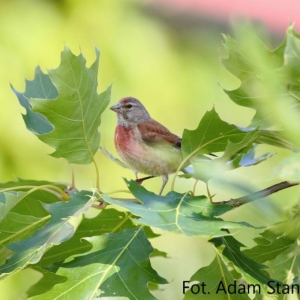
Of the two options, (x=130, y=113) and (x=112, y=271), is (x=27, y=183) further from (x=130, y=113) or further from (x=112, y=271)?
(x=130, y=113)

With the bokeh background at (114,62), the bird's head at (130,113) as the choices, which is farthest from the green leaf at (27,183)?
the bokeh background at (114,62)

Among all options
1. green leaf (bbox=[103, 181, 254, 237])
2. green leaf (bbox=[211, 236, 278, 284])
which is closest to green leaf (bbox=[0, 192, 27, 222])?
green leaf (bbox=[103, 181, 254, 237])

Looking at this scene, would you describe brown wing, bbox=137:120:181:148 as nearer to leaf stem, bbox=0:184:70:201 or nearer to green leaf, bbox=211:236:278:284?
leaf stem, bbox=0:184:70:201

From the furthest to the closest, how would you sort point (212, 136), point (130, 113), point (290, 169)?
point (130, 113), point (212, 136), point (290, 169)

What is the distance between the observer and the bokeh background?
2434mm

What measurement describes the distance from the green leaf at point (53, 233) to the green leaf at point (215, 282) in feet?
0.92

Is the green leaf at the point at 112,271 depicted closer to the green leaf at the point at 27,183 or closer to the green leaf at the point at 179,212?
the green leaf at the point at 179,212

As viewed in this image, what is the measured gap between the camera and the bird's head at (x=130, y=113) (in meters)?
1.83

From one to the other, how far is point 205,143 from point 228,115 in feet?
3.07

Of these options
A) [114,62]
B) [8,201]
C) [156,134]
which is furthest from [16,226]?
[114,62]

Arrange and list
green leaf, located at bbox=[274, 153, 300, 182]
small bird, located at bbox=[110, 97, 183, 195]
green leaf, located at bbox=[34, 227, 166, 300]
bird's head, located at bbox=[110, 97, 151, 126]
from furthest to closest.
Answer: bird's head, located at bbox=[110, 97, 151, 126], small bird, located at bbox=[110, 97, 183, 195], green leaf, located at bbox=[34, 227, 166, 300], green leaf, located at bbox=[274, 153, 300, 182]

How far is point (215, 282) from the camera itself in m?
1.13

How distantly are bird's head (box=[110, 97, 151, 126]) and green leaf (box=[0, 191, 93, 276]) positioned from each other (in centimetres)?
80

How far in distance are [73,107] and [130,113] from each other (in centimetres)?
79
